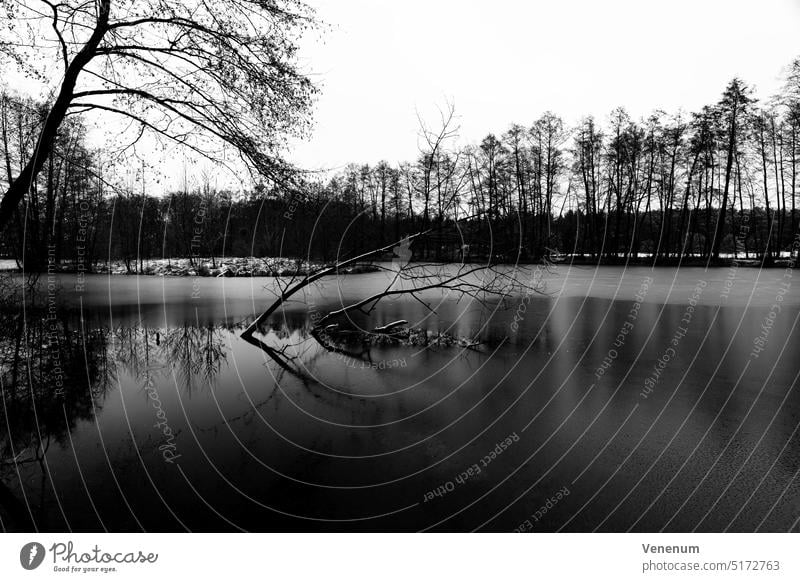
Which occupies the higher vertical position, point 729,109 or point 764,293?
point 729,109

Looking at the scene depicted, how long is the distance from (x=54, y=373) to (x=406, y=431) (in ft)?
20.4

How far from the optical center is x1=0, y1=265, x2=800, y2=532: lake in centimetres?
366

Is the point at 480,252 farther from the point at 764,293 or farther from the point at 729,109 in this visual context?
the point at 729,109

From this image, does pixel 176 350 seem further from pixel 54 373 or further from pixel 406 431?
pixel 406 431

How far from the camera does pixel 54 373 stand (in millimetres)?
7191

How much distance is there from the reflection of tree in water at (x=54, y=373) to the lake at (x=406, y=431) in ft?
0.11

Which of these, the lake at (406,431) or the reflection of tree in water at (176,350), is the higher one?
the reflection of tree in water at (176,350)

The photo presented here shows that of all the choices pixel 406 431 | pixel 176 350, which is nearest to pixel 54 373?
pixel 176 350

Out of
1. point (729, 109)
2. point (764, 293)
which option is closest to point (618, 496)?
point (764, 293)

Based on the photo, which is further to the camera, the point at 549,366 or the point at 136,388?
the point at 549,366

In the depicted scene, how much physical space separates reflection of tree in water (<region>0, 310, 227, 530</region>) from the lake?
0.03 meters

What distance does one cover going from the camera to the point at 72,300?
16312 millimetres

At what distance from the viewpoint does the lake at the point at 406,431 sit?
3662mm

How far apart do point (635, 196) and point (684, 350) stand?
32.3 m
